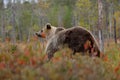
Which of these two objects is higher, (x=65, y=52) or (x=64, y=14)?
(x=65, y=52)

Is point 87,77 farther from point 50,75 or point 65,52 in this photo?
point 65,52

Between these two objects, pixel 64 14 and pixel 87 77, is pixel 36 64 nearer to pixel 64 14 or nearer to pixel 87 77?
pixel 87 77

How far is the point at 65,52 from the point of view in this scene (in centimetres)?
707

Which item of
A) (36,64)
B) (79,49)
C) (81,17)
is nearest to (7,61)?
(36,64)

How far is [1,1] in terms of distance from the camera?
58.5m

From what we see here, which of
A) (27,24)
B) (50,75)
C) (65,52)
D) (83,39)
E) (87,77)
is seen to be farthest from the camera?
(27,24)

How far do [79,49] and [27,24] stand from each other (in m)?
60.9

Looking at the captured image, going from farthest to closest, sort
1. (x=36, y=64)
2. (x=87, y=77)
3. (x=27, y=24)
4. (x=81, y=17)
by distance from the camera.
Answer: (x=27, y=24)
(x=81, y=17)
(x=36, y=64)
(x=87, y=77)

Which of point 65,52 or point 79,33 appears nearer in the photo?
point 65,52

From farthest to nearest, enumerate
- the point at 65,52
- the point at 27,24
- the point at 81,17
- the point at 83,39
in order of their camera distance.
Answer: the point at 27,24
the point at 81,17
the point at 83,39
the point at 65,52

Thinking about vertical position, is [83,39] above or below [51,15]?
above

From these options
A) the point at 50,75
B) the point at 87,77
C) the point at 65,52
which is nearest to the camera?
the point at 50,75

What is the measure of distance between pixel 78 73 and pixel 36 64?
4.64 ft

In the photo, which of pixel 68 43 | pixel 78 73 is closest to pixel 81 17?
pixel 68 43
